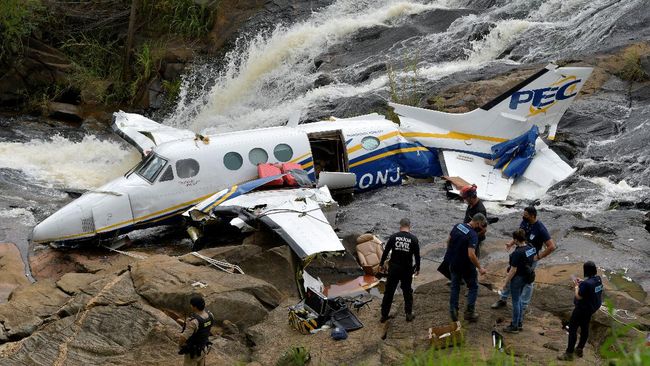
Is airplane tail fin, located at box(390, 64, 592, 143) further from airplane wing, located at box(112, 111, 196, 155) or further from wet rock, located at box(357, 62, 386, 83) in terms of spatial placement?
airplane wing, located at box(112, 111, 196, 155)

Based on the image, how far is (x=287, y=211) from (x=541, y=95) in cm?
749

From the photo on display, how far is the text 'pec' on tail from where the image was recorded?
1906 centimetres

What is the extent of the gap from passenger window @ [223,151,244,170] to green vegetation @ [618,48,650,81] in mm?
10826

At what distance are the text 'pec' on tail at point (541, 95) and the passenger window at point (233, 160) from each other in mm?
5915

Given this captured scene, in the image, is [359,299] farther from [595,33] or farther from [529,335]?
[595,33]

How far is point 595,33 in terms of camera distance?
936 inches

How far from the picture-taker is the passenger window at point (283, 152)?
58.3 feet

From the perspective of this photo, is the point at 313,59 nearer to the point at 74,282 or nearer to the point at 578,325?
the point at 74,282

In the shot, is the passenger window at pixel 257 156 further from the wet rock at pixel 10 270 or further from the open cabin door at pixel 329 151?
the wet rock at pixel 10 270

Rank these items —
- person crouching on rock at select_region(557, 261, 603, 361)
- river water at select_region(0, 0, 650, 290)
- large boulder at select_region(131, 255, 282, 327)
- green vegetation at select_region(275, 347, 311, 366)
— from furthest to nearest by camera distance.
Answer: river water at select_region(0, 0, 650, 290)
large boulder at select_region(131, 255, 282, 327)
green vegetation at select_region(275, 347, 311, 366)
person crouching on rock at select_region(557, 261, 603, 361)

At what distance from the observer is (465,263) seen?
10992mm

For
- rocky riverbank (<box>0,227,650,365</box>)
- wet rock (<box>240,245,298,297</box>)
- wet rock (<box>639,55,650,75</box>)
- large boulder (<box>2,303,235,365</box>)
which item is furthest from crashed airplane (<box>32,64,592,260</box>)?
wet rock (<box>639,55,650,75</box>)

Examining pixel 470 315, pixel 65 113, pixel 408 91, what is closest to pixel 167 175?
pixel 470 315

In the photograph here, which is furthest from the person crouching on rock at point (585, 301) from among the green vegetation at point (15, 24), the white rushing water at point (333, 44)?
the green vegetation at point (15, 24)
